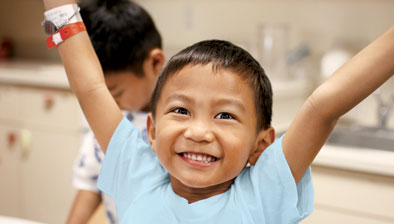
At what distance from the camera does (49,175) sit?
2844 millimetres

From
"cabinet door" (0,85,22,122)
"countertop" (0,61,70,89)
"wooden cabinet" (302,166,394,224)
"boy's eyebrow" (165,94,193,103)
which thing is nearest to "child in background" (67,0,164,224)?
"boy's eyebrow" (165,94,193,103)

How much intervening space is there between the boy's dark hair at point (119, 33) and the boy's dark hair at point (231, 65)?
38 cm

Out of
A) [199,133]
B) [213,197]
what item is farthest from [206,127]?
[213,197]

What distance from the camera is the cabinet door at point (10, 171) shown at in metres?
2.90

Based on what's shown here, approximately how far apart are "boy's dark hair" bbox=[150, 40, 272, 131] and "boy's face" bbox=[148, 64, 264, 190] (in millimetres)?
12

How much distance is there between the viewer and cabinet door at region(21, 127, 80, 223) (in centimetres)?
275

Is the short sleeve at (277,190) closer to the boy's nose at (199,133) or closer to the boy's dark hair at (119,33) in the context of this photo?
the boy's nose at (199,133)

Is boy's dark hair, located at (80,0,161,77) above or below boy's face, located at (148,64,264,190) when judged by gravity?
below

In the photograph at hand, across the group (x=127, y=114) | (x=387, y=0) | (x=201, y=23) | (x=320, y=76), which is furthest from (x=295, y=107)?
(x=127, y=114)

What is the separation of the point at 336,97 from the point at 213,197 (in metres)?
0.25

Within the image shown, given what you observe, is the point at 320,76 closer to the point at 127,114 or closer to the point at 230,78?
the point at 127,114

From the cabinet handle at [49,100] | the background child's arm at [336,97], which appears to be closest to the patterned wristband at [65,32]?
the background child's arm at [336,97]

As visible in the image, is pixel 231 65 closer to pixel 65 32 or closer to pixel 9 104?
pixel 65 32

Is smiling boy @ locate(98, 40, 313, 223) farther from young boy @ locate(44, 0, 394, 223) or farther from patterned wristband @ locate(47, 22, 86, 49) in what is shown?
patterned wristband @ locate(47, 22, 86, 49)
